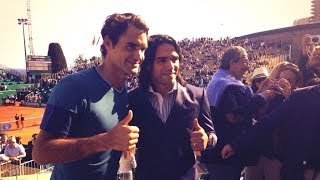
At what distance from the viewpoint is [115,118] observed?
2.47 m

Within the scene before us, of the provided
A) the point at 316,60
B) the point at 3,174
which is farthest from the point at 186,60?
the point at 316,60

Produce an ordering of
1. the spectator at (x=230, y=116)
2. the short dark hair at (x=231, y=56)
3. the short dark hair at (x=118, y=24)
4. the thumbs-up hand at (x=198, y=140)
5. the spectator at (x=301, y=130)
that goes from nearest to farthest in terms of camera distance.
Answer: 1. the short dark hair at (x=118, y=24)
2. the thumbs-up hand at (x=198, y=140)
3. the spectator at (x=301, y=130)
4. the spectator at (x=230, y=116)
5. the short dark hair at (x=231, y=56)

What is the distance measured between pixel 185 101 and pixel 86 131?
3.32 ft

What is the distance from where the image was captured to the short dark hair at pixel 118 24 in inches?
99.3

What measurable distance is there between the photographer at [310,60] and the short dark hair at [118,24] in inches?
90.6

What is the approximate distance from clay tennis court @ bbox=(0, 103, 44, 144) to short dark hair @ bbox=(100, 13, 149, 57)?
19169 millimetres

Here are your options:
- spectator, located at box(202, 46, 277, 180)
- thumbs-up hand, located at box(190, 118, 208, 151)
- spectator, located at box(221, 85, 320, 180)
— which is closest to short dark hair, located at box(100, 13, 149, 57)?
thumbs-up hand, located at box(190, 118, 208, 151)

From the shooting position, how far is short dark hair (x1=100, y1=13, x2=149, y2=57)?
2.52 metres

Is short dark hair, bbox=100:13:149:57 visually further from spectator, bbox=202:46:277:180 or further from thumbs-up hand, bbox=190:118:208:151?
spectator, bbox=202:46:277:180

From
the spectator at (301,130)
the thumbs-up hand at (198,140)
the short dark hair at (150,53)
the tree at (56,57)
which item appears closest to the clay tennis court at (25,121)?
the tree at (56,57)

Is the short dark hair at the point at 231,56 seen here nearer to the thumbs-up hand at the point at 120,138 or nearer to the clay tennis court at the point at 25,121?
the thumbs-up hand at the point at 120,138

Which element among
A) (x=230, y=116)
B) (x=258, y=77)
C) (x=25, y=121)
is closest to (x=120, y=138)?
(x=230, y=116)

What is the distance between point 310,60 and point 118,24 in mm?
2558

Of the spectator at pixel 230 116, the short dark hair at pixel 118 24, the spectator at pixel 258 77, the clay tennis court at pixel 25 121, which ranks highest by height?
the short dark hair at pixel 118 24
